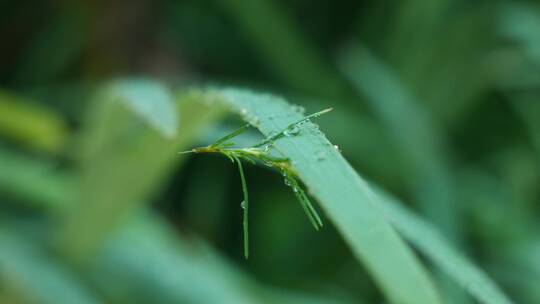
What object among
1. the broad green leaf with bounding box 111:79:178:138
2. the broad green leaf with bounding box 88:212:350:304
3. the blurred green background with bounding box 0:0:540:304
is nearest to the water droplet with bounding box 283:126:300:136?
the broad green leaf with bounding box 111:79:178:138

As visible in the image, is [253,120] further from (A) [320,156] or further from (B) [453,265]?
(B) [453,265]

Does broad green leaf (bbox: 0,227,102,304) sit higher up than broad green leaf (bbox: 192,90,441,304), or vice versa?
broad green leaf (bbox: 0,227,102,304)

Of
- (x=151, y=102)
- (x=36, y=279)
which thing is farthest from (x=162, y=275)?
(x=151, y=102)

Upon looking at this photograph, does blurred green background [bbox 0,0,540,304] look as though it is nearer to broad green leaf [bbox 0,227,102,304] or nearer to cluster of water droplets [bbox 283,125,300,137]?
broad green leaf [bbox 0,227,102,304]

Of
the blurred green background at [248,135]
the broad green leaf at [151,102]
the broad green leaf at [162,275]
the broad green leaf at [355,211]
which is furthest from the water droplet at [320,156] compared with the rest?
the broad green leaf at [162,275]

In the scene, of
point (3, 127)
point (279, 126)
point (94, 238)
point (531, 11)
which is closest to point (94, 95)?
point (3, 127)

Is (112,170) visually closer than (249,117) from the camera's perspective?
No
